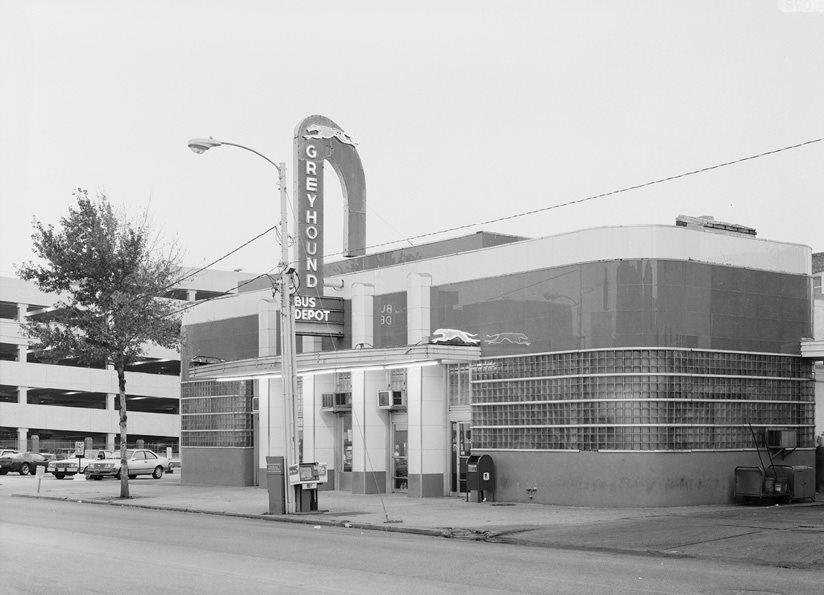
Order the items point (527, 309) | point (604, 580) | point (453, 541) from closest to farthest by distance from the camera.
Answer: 1. point (604, 580)
2. point (453, 541)
3. point (527, 309)

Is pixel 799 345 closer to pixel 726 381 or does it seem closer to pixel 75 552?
pixel 726 381

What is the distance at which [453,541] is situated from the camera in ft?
66.7

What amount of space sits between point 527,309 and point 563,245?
1.99 metres

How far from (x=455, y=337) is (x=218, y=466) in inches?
608

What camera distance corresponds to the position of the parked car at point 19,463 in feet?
202

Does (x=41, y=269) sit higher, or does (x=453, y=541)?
(x=41, y=269)

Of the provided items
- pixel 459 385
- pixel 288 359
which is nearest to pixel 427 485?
pixel 459 385

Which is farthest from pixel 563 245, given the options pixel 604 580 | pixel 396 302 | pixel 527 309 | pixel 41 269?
pixel 41 269

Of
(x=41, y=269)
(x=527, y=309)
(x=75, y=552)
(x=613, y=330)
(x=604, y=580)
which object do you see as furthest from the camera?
(x=41, y=269)

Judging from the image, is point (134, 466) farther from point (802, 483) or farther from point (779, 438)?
point (802, 483)

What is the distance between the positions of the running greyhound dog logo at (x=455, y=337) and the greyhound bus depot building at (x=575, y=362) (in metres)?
0.04

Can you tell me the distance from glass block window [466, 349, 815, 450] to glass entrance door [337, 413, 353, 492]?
20.7 feet

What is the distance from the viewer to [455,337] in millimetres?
29938

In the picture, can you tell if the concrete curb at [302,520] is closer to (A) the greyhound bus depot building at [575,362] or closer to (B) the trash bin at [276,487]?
(B) the trash bin at [276,487]
